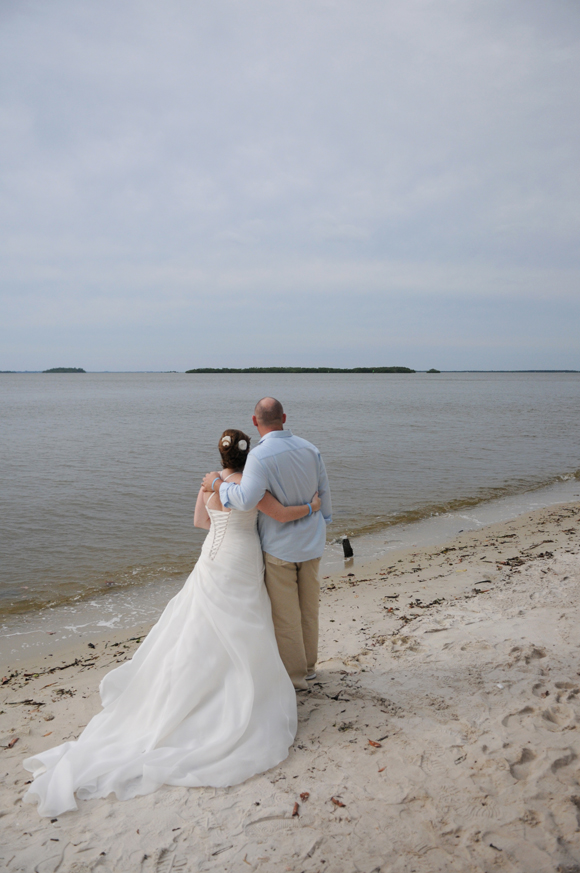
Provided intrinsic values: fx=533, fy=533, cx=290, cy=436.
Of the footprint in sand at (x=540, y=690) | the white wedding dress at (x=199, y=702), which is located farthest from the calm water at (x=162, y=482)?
the footprint in sand at (x=540, y=690)

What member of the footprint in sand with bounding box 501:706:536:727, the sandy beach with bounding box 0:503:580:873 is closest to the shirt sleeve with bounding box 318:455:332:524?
the sandy beach with bounding box 0:503:580:873

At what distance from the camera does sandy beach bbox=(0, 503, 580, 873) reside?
110 inches

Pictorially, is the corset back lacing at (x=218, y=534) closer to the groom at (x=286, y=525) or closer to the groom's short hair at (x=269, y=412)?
the groom at (x=286, y=525)

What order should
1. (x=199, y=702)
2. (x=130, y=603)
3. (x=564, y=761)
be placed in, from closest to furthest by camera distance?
1. (x=564, y=761)
2. (x=199, y=702)
3. (x=130, y=603)

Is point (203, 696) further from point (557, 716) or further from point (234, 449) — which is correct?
point (557, 716)

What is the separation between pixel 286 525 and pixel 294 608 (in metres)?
0.68

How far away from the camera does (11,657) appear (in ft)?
20.8

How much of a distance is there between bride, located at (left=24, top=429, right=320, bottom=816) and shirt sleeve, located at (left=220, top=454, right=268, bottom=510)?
0.12m

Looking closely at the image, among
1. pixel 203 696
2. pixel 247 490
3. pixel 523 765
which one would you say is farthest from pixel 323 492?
pixel 523 765

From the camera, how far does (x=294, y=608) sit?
13.9 feet

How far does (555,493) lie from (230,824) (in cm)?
1392

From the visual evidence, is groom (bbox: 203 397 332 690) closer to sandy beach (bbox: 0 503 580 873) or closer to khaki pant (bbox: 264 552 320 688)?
khaki pant (bbox: 264 552 320 688)

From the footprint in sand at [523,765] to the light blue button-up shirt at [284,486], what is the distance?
186 cm

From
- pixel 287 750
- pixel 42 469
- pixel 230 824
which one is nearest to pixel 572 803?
pixel 287 750
